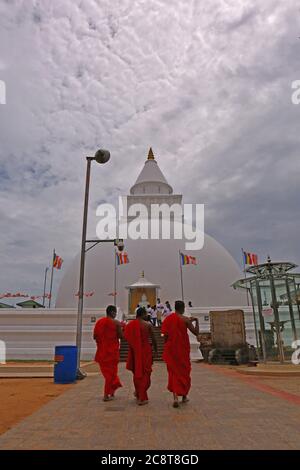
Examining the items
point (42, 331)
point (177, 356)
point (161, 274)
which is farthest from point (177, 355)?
point (161, 274)

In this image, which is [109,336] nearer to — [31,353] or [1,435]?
[1,435]

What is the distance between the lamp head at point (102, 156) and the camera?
11.5 m

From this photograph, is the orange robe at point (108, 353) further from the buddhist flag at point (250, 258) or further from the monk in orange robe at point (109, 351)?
the buddhist flag at point (250, 258)

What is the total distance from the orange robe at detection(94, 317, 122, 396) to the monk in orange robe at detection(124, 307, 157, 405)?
0.48 metres

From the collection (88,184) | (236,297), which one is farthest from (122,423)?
(236,297)

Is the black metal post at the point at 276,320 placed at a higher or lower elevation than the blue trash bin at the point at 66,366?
higher

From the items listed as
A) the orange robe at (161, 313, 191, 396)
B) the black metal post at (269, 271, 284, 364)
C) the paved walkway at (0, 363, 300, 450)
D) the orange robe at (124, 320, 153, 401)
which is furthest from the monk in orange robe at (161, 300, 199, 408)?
the black metal post at (269, 271, 284, 364)

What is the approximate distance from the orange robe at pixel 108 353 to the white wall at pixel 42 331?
46.0 ft

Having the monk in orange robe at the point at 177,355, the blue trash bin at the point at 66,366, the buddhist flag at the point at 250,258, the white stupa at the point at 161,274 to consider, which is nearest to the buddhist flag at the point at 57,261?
the white stupa at the point at 161,274

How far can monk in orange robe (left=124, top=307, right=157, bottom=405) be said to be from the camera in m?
6.40

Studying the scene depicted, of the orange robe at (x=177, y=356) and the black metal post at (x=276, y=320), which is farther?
the black metal post at (x=276, y=320)

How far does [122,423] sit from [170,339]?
6.06 feet

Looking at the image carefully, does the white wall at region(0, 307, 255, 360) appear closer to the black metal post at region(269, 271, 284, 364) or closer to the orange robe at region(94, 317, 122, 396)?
the black metal post at region(269, 271, 284, 364)

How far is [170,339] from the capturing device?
6391 mm
